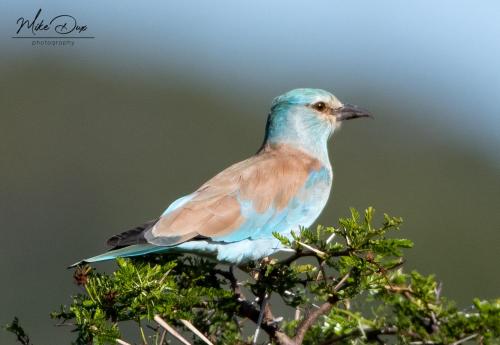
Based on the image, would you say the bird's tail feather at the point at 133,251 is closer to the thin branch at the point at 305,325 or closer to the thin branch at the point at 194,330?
the thin branch at the point at 194,330

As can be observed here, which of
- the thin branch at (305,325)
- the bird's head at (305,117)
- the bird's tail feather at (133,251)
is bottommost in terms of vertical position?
the thin branch at (305,325)

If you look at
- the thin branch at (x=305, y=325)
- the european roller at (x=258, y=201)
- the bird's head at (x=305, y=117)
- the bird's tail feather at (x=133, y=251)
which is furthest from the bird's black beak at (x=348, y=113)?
the thin branch at (x=305, y=325)

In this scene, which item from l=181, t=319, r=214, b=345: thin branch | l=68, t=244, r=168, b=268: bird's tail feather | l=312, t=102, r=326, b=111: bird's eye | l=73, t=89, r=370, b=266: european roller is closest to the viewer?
l=181, t=319, r=214, b=345: thin branch

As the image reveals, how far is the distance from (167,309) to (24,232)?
8104 mm

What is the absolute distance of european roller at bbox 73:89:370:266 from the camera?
15.7 feet

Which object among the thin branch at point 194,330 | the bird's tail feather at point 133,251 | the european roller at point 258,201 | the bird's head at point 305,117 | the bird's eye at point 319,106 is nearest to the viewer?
the thin branch at point 194,330

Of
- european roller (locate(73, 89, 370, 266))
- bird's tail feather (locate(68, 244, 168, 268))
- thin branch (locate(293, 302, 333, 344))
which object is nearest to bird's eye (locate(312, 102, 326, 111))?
european roller (locate(73, 89, 370, 266))

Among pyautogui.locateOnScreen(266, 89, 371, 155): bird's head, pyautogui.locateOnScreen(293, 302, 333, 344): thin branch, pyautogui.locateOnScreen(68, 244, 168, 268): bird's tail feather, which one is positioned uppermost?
pyautogui.locateOnScreen(266, 89, 371, 155): bird's head

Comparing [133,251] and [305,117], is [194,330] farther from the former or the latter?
[305,117]

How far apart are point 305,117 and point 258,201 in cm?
111

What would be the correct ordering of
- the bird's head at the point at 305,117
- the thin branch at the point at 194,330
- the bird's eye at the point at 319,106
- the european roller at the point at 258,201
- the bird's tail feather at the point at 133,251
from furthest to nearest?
1. the bird's eye at the point at 319,106
2. the bird's head at the point at 305,117
3. the european roller at the point at 258,201
4. the bird's tail feather at the point at 133,251
5. the thin branch at the point at 194,330

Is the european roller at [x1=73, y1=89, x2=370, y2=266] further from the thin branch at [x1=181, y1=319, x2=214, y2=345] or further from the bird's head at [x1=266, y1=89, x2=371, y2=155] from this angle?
the thin branch at [x1=181, y1=319, x2=214, y2=345]

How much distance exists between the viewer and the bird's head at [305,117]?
246 inches

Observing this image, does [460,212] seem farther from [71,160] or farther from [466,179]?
[71,160]
